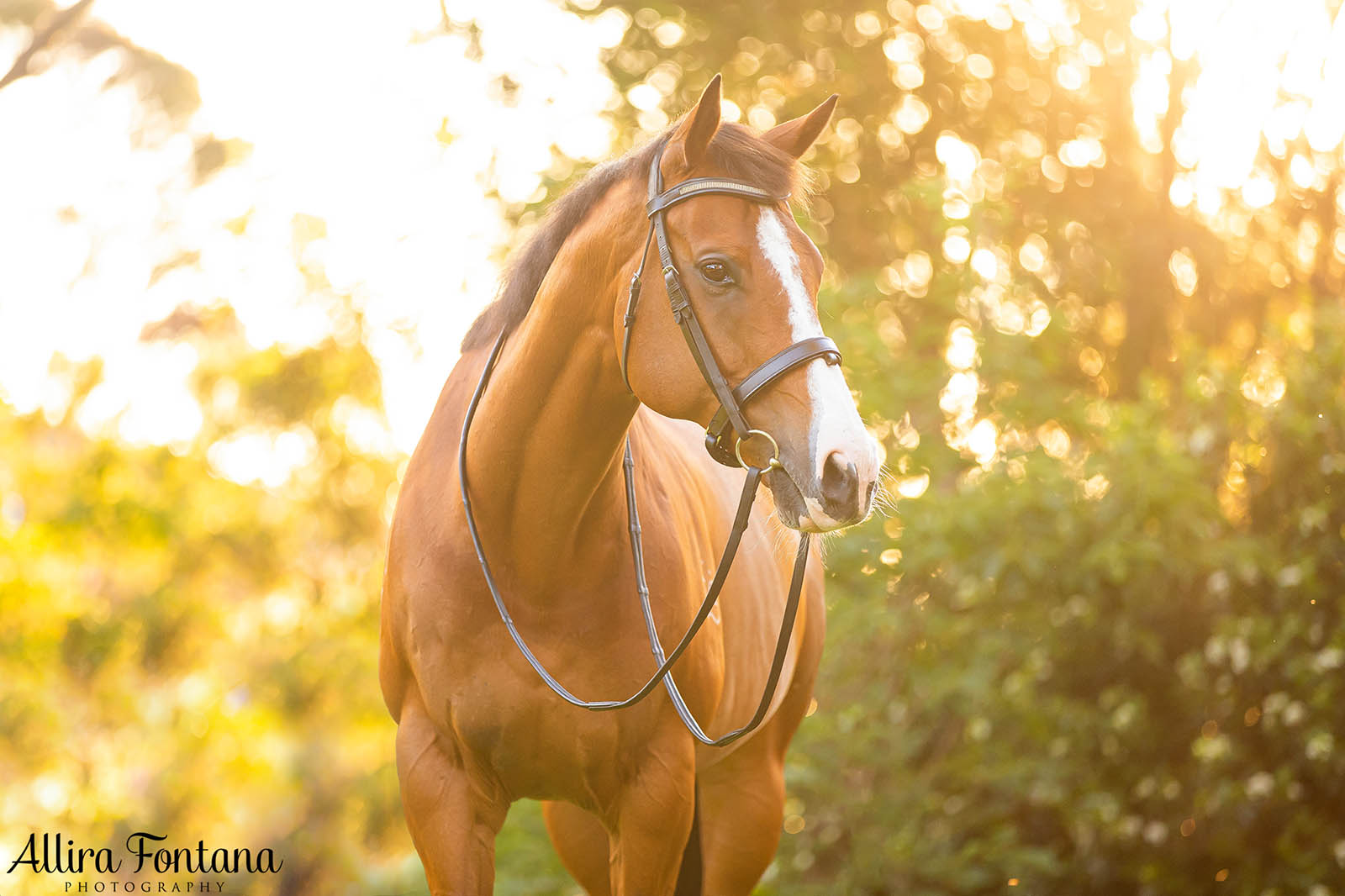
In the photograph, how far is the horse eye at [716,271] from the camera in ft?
6.88

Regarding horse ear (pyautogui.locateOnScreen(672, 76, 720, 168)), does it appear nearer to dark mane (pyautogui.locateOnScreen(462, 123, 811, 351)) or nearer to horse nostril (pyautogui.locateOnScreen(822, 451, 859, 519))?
dark mane (pyautogui.locateOnScreen(462, 123, 811, 351))

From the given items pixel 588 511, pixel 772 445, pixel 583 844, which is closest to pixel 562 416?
pixel 588 511

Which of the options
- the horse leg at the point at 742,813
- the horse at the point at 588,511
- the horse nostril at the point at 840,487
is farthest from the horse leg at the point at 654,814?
the horse leg at the point at 742,813

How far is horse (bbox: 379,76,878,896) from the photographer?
6.91ft

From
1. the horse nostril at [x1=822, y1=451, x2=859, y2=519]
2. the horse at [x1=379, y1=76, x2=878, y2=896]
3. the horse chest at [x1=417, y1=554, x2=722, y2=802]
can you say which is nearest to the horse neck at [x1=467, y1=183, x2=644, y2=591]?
the horse at [x1=379, y1=76, x2=878, y2=896]

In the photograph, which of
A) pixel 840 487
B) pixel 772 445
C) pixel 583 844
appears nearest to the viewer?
pixel 840 487

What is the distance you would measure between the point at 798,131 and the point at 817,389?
689 mm

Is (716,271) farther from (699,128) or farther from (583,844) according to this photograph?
(583,844)

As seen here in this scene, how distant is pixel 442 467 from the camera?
2.68 metres

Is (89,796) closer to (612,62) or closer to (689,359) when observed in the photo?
(612,62)

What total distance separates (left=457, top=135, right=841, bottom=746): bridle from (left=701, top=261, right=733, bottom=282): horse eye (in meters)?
0.05

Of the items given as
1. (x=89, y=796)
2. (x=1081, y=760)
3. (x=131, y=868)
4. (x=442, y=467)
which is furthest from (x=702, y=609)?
(x=131, y=868)

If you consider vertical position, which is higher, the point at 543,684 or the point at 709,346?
the point at 709,346

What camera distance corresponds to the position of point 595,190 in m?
2.41
